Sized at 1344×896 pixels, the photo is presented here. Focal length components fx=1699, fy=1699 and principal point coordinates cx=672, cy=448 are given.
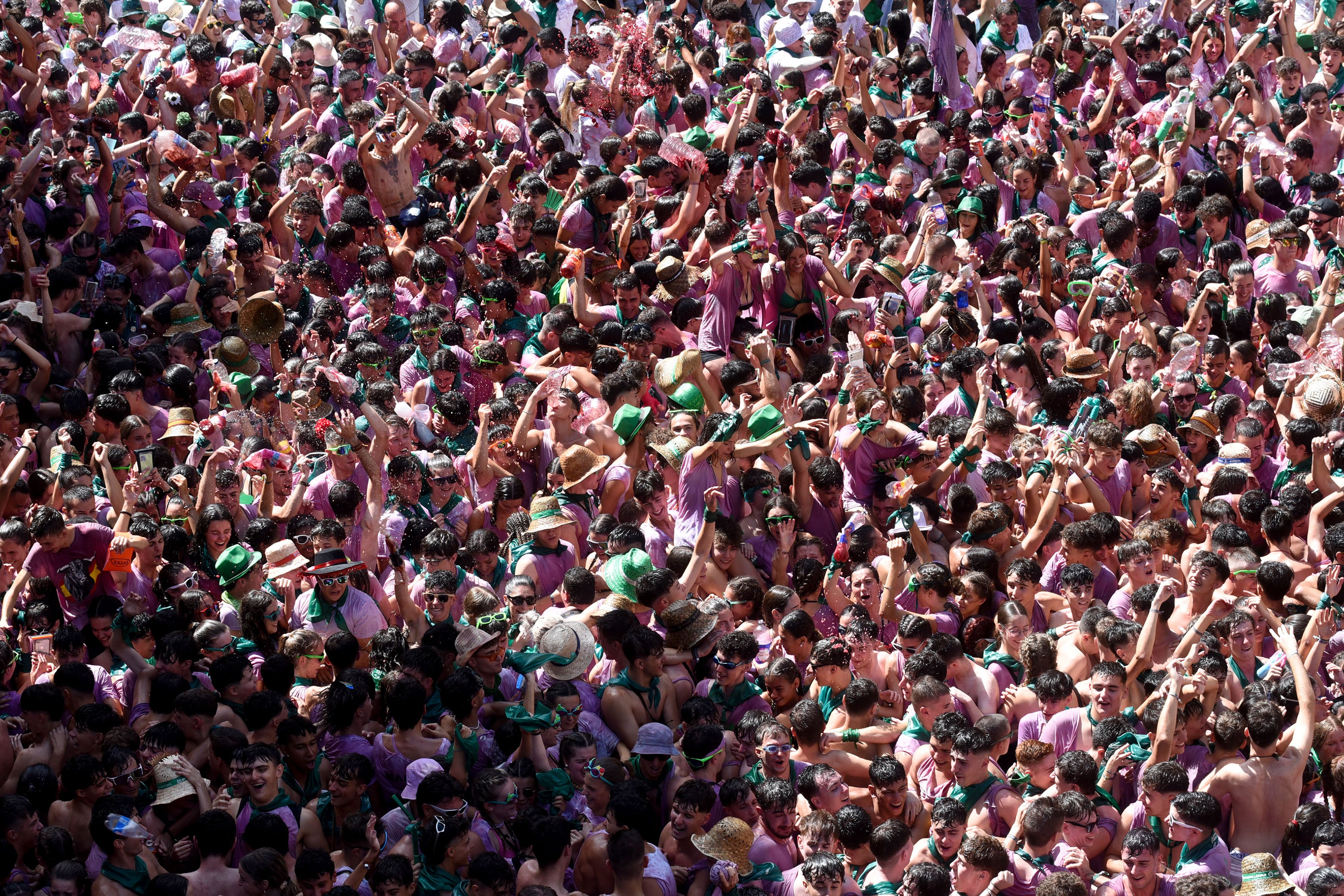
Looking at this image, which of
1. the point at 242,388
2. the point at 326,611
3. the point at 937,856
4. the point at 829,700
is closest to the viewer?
the point at 937,856

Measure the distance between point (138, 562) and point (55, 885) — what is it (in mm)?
2038

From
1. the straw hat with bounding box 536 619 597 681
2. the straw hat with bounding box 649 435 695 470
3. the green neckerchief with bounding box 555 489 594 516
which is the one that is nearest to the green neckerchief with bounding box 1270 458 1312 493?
the straw hat with bounding box 649 435 695 470

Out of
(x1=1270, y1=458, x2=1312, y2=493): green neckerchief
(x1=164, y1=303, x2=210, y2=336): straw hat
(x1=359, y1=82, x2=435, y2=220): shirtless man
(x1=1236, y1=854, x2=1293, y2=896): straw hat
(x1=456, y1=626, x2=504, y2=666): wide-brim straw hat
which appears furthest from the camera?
(x1=359, y1=82, x2=435, y2=220): shirtless man

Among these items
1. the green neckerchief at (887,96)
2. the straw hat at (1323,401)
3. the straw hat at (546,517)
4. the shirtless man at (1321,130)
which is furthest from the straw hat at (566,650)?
the shirtless man at (1321,130)

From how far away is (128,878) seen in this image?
19.7 feet

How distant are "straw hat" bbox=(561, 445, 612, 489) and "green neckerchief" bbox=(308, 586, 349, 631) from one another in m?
1.35

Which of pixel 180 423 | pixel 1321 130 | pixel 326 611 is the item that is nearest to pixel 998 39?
pixel 1321 130

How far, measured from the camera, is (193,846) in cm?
620

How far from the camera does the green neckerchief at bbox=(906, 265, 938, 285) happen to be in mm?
9719

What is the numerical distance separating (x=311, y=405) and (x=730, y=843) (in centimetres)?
369

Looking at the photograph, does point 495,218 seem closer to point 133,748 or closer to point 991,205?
point 991,205

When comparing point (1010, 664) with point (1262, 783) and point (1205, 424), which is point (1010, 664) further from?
point (1205, 424)

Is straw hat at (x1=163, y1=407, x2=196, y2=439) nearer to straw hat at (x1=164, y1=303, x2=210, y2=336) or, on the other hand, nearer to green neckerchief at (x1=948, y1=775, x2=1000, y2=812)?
straw hat at (x1=164, y1=303, x2=210, y2=336)

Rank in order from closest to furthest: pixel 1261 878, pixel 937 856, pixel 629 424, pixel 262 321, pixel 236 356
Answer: pixel 1261 878 → pixel 937 856 → pixel 629 424 → pixel 236 356 → pixel 262 321
